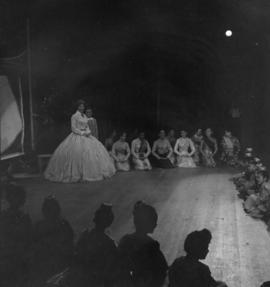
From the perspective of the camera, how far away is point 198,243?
5.38ft

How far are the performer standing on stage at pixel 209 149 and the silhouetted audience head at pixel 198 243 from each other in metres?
4.12

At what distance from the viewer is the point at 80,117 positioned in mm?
3402

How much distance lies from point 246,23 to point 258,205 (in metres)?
1.44

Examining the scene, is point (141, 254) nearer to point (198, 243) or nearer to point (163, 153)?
point (198, 243)

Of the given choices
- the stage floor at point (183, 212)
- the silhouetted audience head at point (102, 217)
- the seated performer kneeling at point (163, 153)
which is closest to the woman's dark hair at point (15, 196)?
the stage floor at point (183, 212)

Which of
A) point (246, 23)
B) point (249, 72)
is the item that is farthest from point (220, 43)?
point (249, 72)

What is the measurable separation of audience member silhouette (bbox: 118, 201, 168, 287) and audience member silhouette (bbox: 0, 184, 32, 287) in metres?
0.48

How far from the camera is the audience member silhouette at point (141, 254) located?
1.81 metres

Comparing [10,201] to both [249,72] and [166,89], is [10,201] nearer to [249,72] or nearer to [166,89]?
[166,89]

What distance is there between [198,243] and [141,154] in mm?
3722

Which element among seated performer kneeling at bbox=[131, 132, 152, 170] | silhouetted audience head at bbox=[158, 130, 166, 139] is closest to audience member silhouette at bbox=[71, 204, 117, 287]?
silhouetted audience head at bbox=[158, 130, 166, 139]

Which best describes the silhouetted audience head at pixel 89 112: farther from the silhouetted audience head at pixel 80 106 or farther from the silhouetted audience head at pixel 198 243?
the silhouetted audience head at pixel 198 243

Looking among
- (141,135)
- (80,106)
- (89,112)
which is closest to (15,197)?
(80,106)

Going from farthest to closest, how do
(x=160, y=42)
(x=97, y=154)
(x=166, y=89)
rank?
(x=97, y=154), (x=166, y=89), (x=160, y=42)
